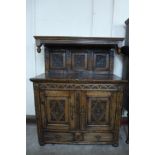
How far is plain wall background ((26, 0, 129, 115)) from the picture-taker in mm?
2477

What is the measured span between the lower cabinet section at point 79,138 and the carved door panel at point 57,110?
0.10 meters

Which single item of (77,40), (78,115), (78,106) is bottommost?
(78,115)

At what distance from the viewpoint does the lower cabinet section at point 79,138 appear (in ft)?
6.84

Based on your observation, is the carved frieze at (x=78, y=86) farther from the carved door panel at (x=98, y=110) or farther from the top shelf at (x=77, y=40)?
the top shelf at (x=77, y=40)

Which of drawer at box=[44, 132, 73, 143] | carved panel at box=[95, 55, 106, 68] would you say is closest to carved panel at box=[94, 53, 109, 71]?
carved panel at box=[95, 55, 106, 68]

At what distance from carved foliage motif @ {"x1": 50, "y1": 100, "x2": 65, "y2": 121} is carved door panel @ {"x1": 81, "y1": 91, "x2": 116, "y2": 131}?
0.26 m

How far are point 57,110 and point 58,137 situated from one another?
393mm

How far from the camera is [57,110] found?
2014mm

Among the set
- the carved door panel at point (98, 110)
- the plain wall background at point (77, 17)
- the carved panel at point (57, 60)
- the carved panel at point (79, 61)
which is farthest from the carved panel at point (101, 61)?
the carved door panel at point (98, 110)

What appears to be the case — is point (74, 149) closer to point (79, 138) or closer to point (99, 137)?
point (79, 138)

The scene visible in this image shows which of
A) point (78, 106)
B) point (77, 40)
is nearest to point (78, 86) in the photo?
point (78, 106)
